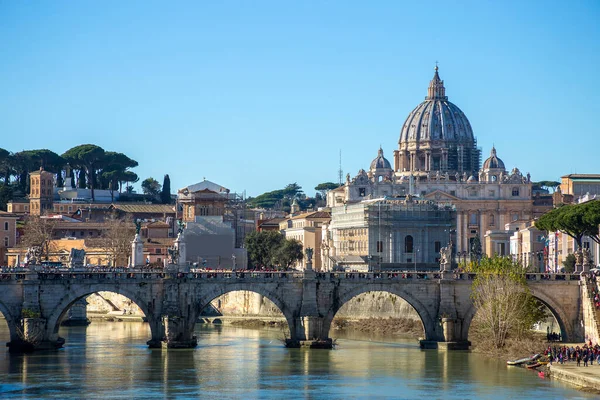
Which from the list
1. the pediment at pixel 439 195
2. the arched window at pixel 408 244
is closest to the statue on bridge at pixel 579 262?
the arched window at pixel 408 244

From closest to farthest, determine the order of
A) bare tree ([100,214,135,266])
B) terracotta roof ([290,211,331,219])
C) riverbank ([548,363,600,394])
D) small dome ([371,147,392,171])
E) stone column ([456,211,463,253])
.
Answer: riverbank ([548,363,600,394]), bare tree ([100,214,135,266]), terracotta roof ([290,211,331,219]), stone column ([456,211,463,253]), small dome ([371,147,392,171])

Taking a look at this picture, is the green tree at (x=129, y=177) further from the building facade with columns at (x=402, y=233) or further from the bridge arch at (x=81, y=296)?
the bridge arch at (x=81, y=296)

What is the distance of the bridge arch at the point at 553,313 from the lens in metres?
72.3

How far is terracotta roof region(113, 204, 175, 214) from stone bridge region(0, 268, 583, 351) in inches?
3428

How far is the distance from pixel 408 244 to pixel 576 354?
64.5 meters

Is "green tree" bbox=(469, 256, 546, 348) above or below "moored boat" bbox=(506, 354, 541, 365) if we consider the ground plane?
above

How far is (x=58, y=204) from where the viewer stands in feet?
545

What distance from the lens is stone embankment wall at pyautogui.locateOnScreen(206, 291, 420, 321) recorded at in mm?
92062

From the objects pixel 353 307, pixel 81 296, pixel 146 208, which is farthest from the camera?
pixel 146 208

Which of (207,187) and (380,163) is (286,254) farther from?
(380,163)

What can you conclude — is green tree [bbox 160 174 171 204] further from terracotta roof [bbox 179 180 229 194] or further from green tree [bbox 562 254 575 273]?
green tree [bbox 562 254 575 273]

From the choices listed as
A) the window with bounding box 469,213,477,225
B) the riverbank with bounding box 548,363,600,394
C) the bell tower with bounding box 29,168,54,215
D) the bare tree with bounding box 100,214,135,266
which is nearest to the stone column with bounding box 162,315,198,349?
the riverbank with bounding box 548,363,600,394

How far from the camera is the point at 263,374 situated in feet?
209

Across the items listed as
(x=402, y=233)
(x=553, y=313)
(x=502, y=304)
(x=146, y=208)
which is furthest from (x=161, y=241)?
(x=502, y=304)
